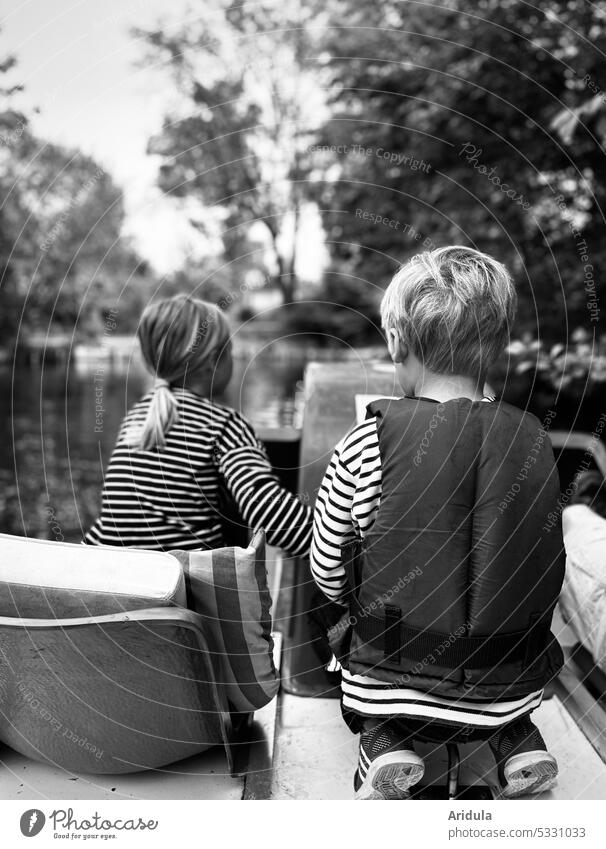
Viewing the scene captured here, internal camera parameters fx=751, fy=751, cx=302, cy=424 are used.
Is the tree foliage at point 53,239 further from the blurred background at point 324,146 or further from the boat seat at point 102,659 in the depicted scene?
the boat seat at point 102,659

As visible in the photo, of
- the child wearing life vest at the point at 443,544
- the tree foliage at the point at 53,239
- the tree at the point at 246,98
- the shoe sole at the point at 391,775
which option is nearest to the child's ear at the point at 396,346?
the child wearing life vest at the point at 443,544

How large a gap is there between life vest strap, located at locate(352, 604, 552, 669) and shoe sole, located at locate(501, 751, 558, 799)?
0.33 metres

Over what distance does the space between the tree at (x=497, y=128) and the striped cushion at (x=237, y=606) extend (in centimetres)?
416

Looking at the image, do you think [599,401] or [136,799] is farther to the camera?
[599,401]

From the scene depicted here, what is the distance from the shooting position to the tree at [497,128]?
6.48 m

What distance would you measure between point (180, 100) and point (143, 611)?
10.3 metres

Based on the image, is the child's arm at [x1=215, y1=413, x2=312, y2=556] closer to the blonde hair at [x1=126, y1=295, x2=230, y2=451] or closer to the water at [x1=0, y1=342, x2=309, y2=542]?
the blonde hair at [x1=126, y1=295, x2=230, y2=451]

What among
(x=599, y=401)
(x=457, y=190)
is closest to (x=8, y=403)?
(x=457, y=190)

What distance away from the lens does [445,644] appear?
192 cm

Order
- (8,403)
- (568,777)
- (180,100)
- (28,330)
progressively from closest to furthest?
(568,777)
(180,100)
(8,403)
(28,330)

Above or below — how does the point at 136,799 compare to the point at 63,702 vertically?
below

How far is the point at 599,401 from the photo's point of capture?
8.50 meters

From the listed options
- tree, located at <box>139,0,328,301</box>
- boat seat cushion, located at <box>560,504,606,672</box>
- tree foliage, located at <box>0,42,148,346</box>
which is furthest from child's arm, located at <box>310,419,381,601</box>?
tree foliage, located at <box>0,42,148,346</box>
